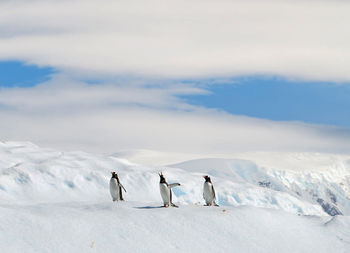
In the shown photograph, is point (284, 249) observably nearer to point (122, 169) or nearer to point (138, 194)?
point (138, 194)

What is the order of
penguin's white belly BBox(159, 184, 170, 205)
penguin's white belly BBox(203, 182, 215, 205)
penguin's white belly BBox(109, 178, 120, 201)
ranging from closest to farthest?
penguin's white belly BBox(159, 184, 170, 205) < penguin's white belly BBox(203, 182, 215, 205) < penguin's white belly BBox(109, 178, 120, 201)

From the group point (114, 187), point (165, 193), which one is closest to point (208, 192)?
point (165, 193)

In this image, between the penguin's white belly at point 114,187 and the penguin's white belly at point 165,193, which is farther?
the penguin's white belly at point 114,187

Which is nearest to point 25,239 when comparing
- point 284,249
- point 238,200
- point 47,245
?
point 47,245

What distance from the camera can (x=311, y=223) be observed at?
24.0 metres

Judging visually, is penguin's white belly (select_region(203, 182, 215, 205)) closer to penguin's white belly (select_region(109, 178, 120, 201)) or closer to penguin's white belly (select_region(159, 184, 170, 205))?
penguin's white belly (select_region(159, 184, 170, 205))

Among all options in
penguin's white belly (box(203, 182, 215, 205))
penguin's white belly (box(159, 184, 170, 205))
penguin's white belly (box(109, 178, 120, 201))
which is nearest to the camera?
penguin's white belly (box(159, 184, 170, 205))

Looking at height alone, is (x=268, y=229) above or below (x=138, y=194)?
above

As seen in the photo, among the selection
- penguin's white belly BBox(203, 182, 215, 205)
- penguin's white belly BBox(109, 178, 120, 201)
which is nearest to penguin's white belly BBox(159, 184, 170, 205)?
penguin's white belly BBox(203, 182, 215, 205)

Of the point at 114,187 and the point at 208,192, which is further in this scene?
the point at 114,187

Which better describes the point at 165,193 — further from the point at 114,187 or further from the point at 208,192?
the point at 114,187

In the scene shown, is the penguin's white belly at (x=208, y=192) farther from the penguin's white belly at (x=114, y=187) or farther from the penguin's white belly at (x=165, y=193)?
the penguin's white belly at (x=114, y=187)

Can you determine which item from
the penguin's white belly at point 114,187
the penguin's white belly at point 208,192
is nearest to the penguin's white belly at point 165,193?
the penguin's white belly at point 208,192

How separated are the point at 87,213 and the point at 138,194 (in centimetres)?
5261
